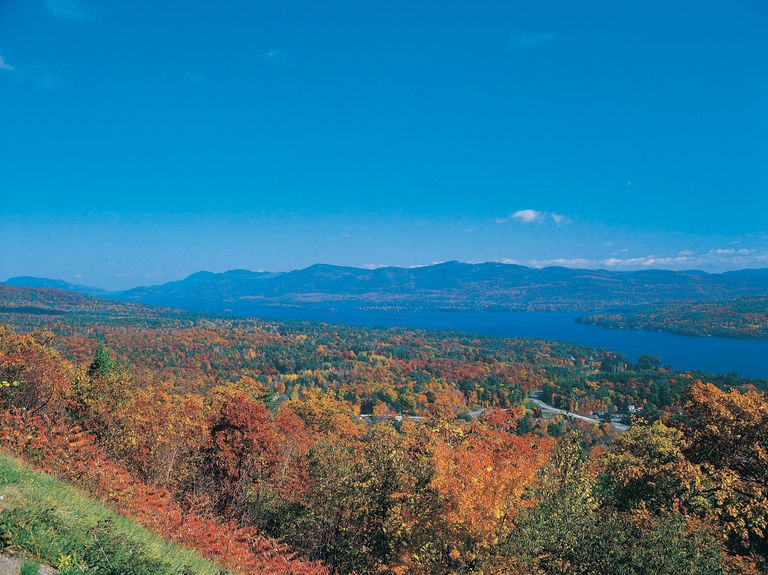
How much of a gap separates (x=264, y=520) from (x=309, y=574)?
8415 mm

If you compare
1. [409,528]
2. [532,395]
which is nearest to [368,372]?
[532,395]

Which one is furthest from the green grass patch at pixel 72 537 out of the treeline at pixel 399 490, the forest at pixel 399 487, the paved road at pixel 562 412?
the paved road at pixel 562 412

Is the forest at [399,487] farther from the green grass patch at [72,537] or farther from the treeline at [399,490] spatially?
the green grass patch at [72,537]

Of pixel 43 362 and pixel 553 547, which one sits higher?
pixel 43 362

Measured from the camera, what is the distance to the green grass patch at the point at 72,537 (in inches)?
261

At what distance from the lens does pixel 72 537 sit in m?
7.20

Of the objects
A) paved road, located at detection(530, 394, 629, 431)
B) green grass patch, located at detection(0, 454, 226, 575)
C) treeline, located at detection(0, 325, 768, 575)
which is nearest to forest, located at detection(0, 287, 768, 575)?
treeline, located at detection(0, 325, 768, 575)

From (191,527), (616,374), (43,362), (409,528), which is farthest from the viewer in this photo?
(616,374)

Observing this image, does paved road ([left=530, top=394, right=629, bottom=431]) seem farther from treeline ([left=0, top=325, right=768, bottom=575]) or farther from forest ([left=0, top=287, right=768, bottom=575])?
treeline ([left=0, top=325, right=768, bottom=575])

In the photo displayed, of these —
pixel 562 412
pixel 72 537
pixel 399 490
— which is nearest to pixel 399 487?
pixel 399 490

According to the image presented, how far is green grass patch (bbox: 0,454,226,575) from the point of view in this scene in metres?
6.62

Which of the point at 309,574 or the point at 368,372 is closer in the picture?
the point at 309,574

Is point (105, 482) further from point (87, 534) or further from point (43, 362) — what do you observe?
point (43, 362)

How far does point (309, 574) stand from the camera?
41.0ft
